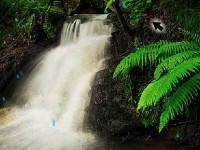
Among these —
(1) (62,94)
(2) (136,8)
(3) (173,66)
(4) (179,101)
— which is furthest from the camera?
(1) (62,94)

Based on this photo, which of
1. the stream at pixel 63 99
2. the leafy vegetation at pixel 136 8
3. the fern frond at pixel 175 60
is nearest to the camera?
the fern frond at pixel 175 60

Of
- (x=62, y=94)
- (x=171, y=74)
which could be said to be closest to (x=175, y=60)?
(x=171, y=74)

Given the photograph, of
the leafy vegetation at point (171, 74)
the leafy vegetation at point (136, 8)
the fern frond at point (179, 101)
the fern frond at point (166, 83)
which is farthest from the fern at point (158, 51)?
the leafy vegetation at point (136, 8)

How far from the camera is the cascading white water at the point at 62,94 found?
5.39 m

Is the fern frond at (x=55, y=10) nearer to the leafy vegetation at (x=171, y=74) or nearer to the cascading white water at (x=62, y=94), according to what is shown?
the cascading white water at (x=62, y=94)

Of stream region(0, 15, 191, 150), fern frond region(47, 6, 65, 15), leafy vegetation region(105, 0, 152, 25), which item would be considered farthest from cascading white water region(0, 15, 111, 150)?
leafy vegetation region(105, 0, 152, 25)

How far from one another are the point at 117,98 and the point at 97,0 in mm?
4001

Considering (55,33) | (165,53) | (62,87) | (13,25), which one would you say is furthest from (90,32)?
(165,53)

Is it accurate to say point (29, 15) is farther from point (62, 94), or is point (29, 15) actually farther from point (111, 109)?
point (111, 109)

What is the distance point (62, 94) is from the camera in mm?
6484

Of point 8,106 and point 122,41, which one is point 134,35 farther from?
point 8,106

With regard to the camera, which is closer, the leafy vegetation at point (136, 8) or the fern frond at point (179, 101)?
the fern frond at point (179, 101)

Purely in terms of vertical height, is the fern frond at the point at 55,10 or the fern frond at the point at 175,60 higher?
the fern frond at the point at 55,10

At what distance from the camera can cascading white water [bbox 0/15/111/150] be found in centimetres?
539
